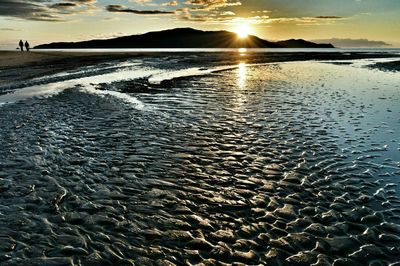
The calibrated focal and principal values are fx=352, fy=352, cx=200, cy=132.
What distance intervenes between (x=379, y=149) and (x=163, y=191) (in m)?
9.40

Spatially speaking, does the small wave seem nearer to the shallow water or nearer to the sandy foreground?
the shallow water

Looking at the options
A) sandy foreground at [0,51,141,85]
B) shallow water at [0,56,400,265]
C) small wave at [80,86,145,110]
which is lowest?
shallow water at [0,56,400,265]

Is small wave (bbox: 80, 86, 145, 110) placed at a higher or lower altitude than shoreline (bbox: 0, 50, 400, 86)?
lower

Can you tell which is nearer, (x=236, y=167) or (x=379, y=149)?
(x=236, y=167)

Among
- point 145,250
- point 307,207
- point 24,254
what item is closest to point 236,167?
point 307,207

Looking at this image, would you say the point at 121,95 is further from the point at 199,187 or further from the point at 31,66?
the point at 31,66

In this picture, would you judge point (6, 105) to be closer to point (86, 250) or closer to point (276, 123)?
point (276, 123)

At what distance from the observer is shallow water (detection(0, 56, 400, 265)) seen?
25.3 feet

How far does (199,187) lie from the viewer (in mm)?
11055

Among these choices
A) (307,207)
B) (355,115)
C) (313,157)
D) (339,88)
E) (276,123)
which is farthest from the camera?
(339,88)

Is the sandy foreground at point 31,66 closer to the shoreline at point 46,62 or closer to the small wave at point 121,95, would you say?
the shoreline at point 46,62

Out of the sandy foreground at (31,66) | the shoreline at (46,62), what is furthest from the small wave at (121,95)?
the sandy foreground at (31,66)

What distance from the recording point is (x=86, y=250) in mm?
7637

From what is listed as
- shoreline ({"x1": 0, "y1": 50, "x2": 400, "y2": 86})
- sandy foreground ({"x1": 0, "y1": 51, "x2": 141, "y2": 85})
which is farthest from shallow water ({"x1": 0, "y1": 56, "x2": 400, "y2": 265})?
shoreline ({"x1": 0, "y1": 50, "x2": 400, "y2": 86})
